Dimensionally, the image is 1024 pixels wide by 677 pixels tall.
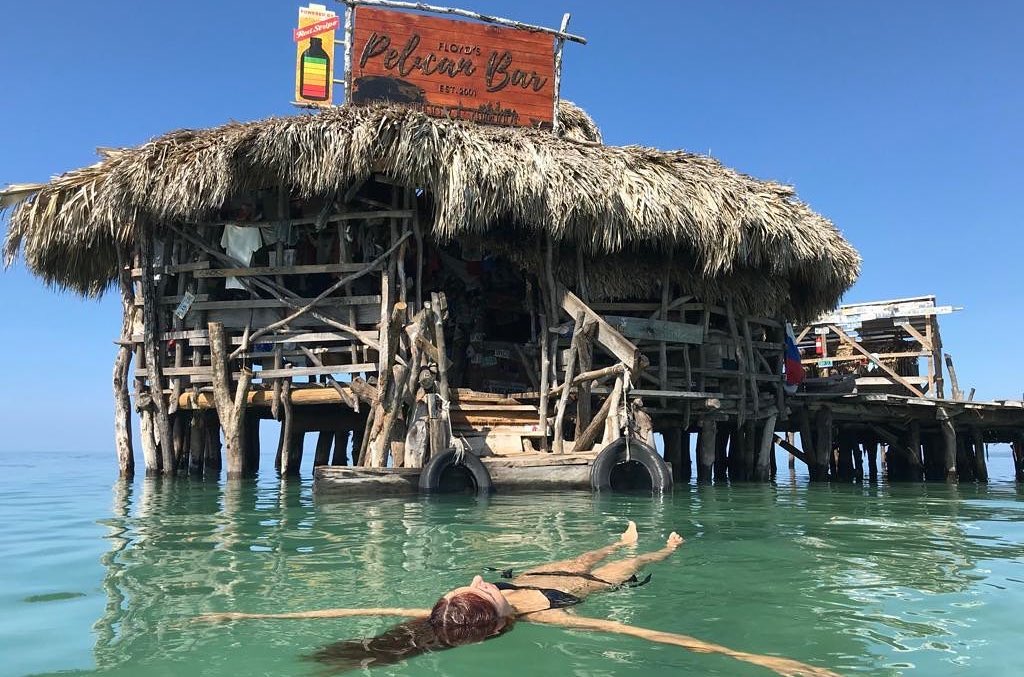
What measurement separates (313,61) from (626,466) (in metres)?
10.6

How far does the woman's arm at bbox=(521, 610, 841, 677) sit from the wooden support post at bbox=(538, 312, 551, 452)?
761 centimetres

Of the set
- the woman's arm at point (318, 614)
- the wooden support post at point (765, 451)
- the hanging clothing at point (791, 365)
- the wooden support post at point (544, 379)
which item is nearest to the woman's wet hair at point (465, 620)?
the woman's arm at point (318, 614)

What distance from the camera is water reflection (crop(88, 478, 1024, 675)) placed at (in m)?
3.68

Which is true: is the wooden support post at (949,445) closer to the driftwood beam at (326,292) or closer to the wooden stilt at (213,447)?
the driftwood beam at (326,292)

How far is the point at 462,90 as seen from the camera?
1424 cm

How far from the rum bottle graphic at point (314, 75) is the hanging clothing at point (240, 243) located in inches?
168

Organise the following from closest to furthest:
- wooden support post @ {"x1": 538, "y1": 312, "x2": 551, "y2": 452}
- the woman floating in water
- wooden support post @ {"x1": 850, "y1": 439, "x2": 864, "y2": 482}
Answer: the woman floating in water < wooden support post @ {"x1": 538, "y1": 312, "x2": 551, "y2": 452} < wooden support post @ {"x1": 850, "y1": 439, "x2": 864, "y2": 482}

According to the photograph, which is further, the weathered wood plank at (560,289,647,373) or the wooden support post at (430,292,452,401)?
the weathered wood plank at (560,289,647,373)

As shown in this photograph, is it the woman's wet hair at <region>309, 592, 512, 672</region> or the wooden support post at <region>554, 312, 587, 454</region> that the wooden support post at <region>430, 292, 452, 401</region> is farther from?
the woman's wet hair at <region>309, 592, 512, 672</region>

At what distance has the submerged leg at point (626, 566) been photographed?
5.06m

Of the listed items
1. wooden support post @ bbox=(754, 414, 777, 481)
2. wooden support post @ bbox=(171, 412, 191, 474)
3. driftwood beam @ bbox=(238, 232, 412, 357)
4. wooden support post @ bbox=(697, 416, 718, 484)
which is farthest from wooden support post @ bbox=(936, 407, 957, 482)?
wooden support post @ bbox=(171, 412, 191, 474)

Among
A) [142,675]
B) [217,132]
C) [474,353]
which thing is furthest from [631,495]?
[217,132]

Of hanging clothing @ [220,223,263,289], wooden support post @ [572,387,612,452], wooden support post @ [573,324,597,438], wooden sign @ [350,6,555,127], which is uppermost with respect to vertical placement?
wooden sign @ [350,6,555,127]

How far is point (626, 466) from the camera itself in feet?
36.4
